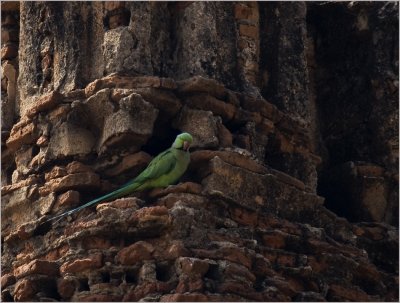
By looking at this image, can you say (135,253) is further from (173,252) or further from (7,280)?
(7,280)

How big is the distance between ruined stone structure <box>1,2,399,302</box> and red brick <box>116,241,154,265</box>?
0.02 meters

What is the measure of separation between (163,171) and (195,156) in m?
0.42

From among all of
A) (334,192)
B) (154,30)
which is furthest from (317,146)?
(154,30)

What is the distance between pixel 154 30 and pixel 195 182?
1652mm

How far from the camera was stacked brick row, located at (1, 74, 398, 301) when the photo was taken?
72.3 feet

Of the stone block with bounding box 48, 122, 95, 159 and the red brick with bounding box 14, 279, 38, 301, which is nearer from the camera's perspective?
the red brick with bounding box 14, 279, 38, 301

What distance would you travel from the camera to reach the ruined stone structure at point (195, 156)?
22.2 metres

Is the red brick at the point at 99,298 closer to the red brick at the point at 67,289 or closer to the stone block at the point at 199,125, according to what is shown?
the red brick at the point at 67,289

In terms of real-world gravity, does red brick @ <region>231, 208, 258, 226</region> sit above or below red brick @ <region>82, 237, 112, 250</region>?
above

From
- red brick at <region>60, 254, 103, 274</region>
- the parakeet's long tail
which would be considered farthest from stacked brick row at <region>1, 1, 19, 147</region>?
red brick at <region>60, 254, 103, 274</region>

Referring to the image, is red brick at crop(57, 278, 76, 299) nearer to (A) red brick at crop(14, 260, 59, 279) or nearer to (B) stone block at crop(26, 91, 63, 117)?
(A) red brick at crop(14, 260, 59, 279)

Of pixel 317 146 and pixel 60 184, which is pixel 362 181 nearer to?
pixel 317 146

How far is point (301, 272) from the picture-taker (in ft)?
74.7

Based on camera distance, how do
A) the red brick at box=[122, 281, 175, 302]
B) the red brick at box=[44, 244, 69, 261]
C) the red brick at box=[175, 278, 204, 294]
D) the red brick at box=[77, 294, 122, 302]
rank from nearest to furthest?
1. the red brick at box=[175, 278, 204, 294]
2. the red brick at box=[122, 281, 175, 302]
3. the red brick at box=[77, 294, 122, 302]
4. the red brick at box=[44, 244, 69, 261]
